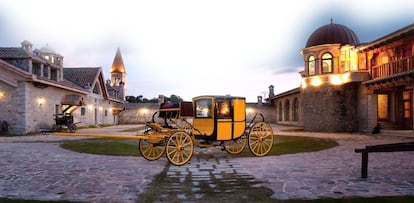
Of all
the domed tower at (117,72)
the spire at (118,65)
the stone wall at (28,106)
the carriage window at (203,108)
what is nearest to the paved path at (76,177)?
the carriage window at (203,108)

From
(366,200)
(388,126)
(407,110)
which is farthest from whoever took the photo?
(407,110)

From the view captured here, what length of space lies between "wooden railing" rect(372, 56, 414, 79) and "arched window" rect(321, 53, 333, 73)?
3.20 m

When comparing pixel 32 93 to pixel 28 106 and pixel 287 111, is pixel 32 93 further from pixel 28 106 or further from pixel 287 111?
pixel 287 111

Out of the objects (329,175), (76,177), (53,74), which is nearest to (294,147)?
(329,175)

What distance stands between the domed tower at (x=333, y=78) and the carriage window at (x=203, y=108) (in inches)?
690

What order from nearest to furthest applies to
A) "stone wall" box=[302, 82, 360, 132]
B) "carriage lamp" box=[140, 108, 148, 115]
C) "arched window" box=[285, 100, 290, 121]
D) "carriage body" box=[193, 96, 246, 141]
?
"carriage body" box=[193, 96, 246, 141], "stone wall" box=[302, 82, 360, 132], "arched window" box=[285, 100, 290, 121], "carriage lamp" box=[140, 108, 148, 115]

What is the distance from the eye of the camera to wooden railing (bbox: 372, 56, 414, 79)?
18891 mm

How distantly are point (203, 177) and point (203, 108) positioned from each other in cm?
332

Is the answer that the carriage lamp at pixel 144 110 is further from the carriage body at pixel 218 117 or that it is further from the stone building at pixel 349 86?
the carriage body at pixel 218 117

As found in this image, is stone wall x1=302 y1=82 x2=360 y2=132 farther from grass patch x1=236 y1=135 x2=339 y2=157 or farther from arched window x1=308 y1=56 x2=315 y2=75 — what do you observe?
grass patch x1=236 y1=135 x2=339 y2=157

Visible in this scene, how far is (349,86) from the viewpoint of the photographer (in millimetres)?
24469

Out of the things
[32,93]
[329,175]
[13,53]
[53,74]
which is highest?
[13,53]

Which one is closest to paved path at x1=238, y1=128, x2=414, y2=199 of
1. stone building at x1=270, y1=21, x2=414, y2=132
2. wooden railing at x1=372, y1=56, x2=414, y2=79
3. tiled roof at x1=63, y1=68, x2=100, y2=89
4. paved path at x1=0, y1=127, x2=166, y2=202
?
paved path at x1=0, y1=127, x2=166, y2=202

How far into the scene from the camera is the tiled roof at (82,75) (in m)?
33.4
